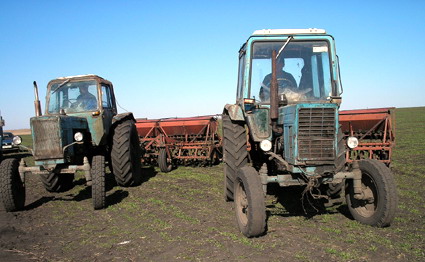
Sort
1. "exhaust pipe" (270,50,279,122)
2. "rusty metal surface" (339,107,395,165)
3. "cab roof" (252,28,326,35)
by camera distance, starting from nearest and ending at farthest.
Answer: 1. "exhaust pipe" (270,50,279,122)
2. "cab roof" (252,28,326,35)
3. "rusty metal surface" (339,107,395,165)

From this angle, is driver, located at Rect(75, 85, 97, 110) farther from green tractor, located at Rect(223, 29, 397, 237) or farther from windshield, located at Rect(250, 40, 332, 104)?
windshield, located at Rect(250, 40, 332, 104)

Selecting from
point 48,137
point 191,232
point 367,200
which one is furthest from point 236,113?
point 48,137

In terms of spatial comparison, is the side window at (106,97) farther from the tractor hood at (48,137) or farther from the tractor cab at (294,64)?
the tractor cab at (294,64)

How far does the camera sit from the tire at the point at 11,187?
5.63 metres

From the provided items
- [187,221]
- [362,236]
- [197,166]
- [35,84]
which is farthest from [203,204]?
[197,166]

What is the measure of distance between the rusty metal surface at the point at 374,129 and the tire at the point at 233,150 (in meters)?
4.22

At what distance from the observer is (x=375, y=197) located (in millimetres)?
4262

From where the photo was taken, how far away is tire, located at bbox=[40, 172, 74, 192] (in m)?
7.02

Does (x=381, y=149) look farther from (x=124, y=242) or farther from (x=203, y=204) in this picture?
(x=124, y=242)

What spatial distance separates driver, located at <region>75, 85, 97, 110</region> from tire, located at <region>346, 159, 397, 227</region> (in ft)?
18.3

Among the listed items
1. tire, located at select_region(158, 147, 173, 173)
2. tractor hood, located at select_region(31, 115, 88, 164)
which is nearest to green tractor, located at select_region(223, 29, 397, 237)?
tractor hood, located at select_region(31, 115, 88, 164)

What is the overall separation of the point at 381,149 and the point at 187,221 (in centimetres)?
563

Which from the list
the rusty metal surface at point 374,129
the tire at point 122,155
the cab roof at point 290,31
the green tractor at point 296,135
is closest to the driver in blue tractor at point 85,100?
the tire at point 122,155

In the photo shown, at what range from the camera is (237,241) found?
398cm
